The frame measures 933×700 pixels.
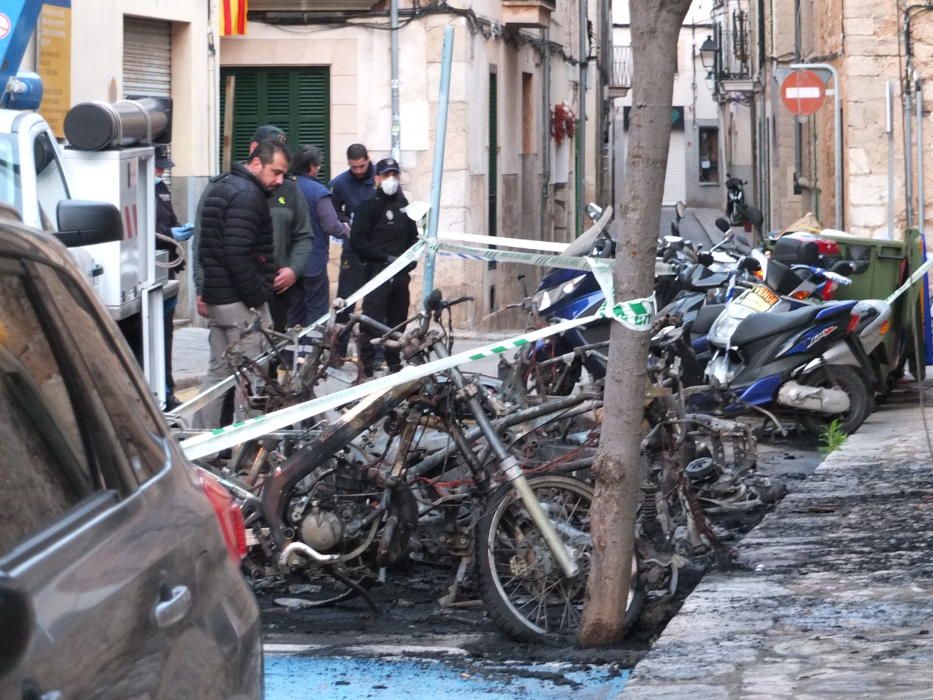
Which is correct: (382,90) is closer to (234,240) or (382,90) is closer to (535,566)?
(234,240)

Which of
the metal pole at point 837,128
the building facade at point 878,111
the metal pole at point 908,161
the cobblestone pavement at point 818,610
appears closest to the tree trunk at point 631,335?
the cobblestone pavement at point 818,610

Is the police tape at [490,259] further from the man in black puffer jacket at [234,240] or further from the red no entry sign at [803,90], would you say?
the red no entry sign at [803,90]

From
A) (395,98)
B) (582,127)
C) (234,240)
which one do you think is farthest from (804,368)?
(582,127)

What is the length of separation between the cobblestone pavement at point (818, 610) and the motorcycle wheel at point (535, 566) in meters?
0.38

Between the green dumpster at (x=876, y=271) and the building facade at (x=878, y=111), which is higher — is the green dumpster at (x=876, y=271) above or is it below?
below

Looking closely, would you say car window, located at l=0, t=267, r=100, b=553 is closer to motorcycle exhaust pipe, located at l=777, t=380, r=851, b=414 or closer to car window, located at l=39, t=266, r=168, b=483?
car window, located at l=39, t=266, r=168, b=483

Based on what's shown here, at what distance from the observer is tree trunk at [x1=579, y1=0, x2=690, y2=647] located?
16.9 feet

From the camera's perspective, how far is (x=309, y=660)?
5402mm

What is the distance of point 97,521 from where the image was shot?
92.9 inches

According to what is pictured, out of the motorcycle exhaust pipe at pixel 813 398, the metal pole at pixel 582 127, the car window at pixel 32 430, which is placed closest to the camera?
the car window at pixel 32 430

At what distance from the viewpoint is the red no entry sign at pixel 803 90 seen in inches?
744

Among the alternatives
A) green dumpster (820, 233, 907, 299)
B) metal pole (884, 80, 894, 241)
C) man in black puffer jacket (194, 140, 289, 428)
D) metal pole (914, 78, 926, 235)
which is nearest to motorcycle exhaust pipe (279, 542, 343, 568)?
man in black puffer jacket (194, 140, 289, 428)

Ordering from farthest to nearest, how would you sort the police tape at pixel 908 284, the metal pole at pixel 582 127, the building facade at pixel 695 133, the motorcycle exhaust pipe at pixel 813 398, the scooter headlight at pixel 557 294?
1. the building facade at pixel 695 133
2. the metal pole at pixel 582 127
3. the police tape at pixel 908 284
4. the scooter headlight at pixel 557 294
5. the motorcycle exhaust pipe at pixel 813 398

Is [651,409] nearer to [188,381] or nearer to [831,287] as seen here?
[831,287]
